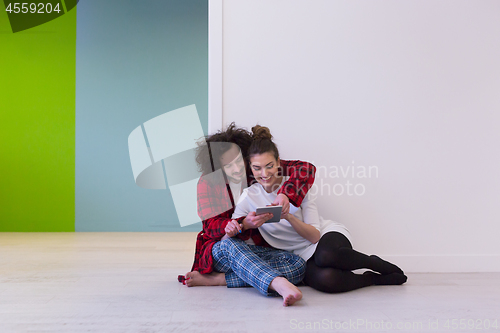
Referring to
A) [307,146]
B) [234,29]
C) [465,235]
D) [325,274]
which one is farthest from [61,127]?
[465,235]

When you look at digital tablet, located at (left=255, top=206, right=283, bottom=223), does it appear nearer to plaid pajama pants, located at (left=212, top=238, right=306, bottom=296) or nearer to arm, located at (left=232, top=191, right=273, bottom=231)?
arm, located at (left=232, top=191, right=273, bottom=231)

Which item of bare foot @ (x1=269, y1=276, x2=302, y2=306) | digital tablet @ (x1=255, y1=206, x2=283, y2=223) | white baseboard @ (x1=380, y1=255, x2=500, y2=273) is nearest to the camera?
bare foot @ (x1=269, y1=276, x2=302, y2=306)

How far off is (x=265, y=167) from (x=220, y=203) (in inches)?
10.7

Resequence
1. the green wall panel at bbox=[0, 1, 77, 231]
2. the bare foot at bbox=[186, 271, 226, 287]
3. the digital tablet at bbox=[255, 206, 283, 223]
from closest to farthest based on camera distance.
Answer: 1. the digital tablet at bbox=[255, 206, 283, 223]
2. the bare foot at bbox=[186, 271, 226, 287]
3. the green wall panel at bbox=[0, 1, 77, 231]

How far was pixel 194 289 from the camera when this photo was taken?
5.41 feet

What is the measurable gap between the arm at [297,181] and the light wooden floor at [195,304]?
15.5 inches

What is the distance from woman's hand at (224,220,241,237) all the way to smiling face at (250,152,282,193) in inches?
8.8

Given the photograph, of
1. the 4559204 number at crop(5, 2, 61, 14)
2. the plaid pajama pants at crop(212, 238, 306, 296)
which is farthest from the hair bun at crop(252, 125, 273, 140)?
the 4559204 number at crop(5, 2, 61, 14)

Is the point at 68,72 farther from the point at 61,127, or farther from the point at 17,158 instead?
the point at 17,158

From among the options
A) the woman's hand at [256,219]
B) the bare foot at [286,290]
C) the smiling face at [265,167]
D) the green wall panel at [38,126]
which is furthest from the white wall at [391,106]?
the green wall panel at [38,126]

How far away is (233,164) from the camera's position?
171cm

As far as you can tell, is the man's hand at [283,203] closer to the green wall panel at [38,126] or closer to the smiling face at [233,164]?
the smiling face at [233,164]

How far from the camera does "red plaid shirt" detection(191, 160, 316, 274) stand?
65.9 inches

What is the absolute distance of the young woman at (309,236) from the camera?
62.9 inches
